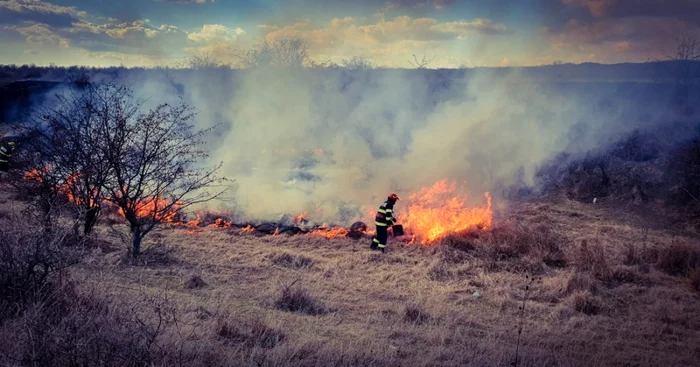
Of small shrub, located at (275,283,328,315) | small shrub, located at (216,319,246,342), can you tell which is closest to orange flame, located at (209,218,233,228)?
small shrub, located at (275,283,328,315)

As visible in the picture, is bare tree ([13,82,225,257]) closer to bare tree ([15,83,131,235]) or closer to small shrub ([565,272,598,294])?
bare tree ([15,83,131,235])

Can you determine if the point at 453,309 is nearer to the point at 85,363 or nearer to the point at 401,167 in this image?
the point at 85,363

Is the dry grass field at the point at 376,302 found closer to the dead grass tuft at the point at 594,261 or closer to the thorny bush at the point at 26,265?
the dead grass tuft at the point at 594,261

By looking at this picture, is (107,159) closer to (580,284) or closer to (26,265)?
(26,265)

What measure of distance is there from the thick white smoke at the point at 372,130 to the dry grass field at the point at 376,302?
4.26m

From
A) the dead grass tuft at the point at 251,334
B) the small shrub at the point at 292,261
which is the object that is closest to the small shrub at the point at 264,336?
the dead grass tuft at the point at 251,334

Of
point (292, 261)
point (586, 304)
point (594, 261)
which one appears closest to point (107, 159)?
point (292, 261)

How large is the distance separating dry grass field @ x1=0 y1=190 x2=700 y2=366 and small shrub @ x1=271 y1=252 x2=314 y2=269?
1.2 inches

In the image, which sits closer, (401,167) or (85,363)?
(85,363)

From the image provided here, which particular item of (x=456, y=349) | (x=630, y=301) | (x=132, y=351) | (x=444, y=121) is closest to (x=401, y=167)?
(x=444, y=121)

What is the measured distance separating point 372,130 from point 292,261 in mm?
13421

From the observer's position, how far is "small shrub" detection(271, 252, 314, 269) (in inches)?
388

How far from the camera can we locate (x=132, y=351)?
3.71 m

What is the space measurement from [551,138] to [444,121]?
19.3 ft
